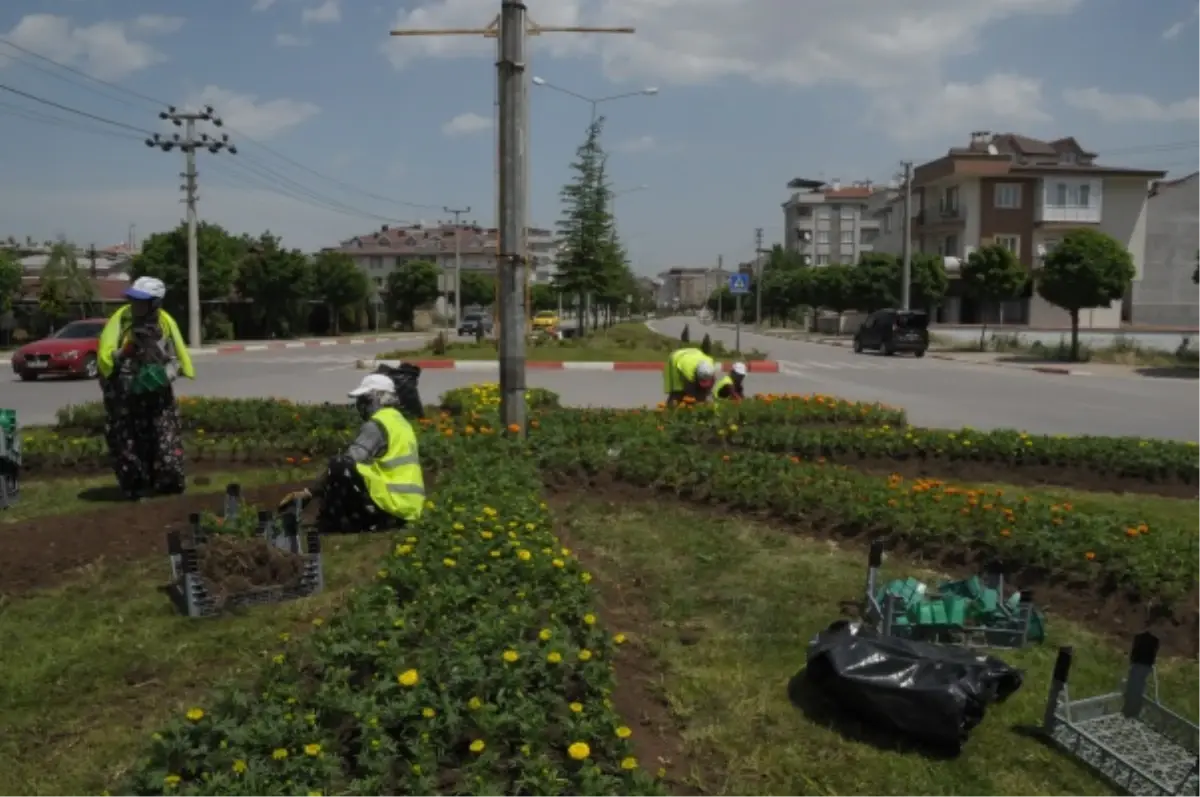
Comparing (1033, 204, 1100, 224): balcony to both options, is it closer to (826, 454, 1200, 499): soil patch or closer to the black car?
the black car

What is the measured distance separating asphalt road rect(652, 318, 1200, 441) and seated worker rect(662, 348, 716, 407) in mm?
4923

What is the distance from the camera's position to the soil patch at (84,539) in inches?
222

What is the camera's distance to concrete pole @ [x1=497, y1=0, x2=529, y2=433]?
8539 mm

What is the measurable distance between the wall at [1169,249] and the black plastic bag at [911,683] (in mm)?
56053

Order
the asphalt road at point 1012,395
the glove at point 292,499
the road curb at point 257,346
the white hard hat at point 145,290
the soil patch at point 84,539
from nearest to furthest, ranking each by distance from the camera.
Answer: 1. the soil patch at point 84,539
2. the glove at point 292,499
3. the white hard hat at point 145,290
4. the asphalt road at point 1012,395
5. the road curb at point 257,346

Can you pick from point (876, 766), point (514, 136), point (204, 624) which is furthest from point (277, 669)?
point (514, 136)

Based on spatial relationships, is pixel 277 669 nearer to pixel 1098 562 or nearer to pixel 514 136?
pixel 1098 562

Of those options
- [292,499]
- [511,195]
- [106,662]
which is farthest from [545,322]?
[106,662]

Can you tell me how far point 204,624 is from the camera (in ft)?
15.8

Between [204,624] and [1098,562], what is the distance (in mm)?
4665

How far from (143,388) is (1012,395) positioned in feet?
55.6

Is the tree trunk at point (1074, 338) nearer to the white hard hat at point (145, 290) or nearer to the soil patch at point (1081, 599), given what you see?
the soil patch at point (1081, 599)

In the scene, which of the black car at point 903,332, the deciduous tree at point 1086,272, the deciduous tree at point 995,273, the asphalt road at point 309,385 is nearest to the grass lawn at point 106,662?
the asphalt road at point 309,385

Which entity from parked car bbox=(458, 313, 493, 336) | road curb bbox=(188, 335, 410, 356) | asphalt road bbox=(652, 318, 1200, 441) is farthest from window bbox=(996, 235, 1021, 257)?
road curb bbox=(188, 335, 410, 356)
